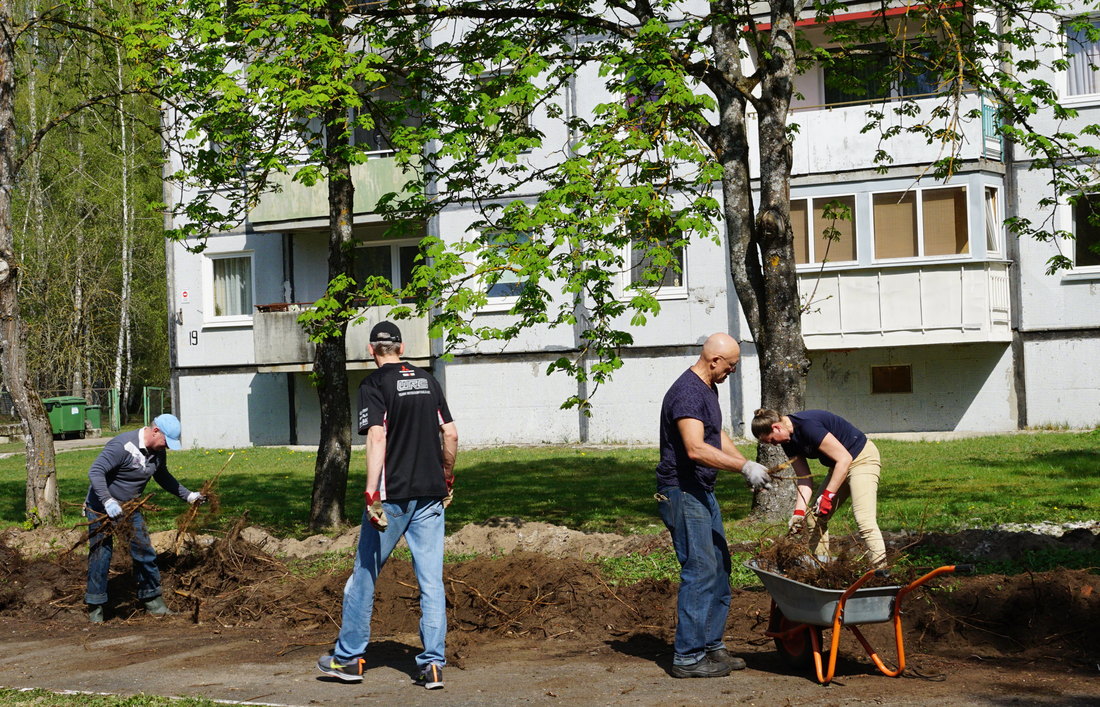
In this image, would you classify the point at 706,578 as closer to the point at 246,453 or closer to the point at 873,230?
the point at 873,230

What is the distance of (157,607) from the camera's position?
963 cm

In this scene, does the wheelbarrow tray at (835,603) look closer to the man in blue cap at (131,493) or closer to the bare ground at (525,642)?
the bare ground at (525,642)

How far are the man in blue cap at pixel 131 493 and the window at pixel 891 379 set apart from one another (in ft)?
56.7

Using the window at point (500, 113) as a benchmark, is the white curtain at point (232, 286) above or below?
below

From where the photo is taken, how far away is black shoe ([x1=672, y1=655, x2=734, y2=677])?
22.4ft

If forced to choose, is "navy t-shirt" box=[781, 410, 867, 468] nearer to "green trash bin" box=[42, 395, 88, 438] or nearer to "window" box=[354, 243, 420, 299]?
"window" box=[354, 243, 420, 299]

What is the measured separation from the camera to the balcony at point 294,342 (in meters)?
25.9

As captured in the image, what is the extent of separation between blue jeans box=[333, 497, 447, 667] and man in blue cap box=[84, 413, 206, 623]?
2.87 meters

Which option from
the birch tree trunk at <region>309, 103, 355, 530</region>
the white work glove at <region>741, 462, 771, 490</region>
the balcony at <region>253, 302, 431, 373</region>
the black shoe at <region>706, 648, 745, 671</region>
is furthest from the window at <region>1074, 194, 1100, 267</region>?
the white work glove at <region>741, 462, 771, 490</region>

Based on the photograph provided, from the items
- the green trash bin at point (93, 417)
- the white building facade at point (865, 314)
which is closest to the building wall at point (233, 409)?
the white building facade at point (865, 314)

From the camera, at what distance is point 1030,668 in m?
6.81

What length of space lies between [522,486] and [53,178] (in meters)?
31.3

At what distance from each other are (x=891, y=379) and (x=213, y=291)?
16.0 m

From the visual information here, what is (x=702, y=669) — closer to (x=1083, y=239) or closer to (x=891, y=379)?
(x=891, y=379)
